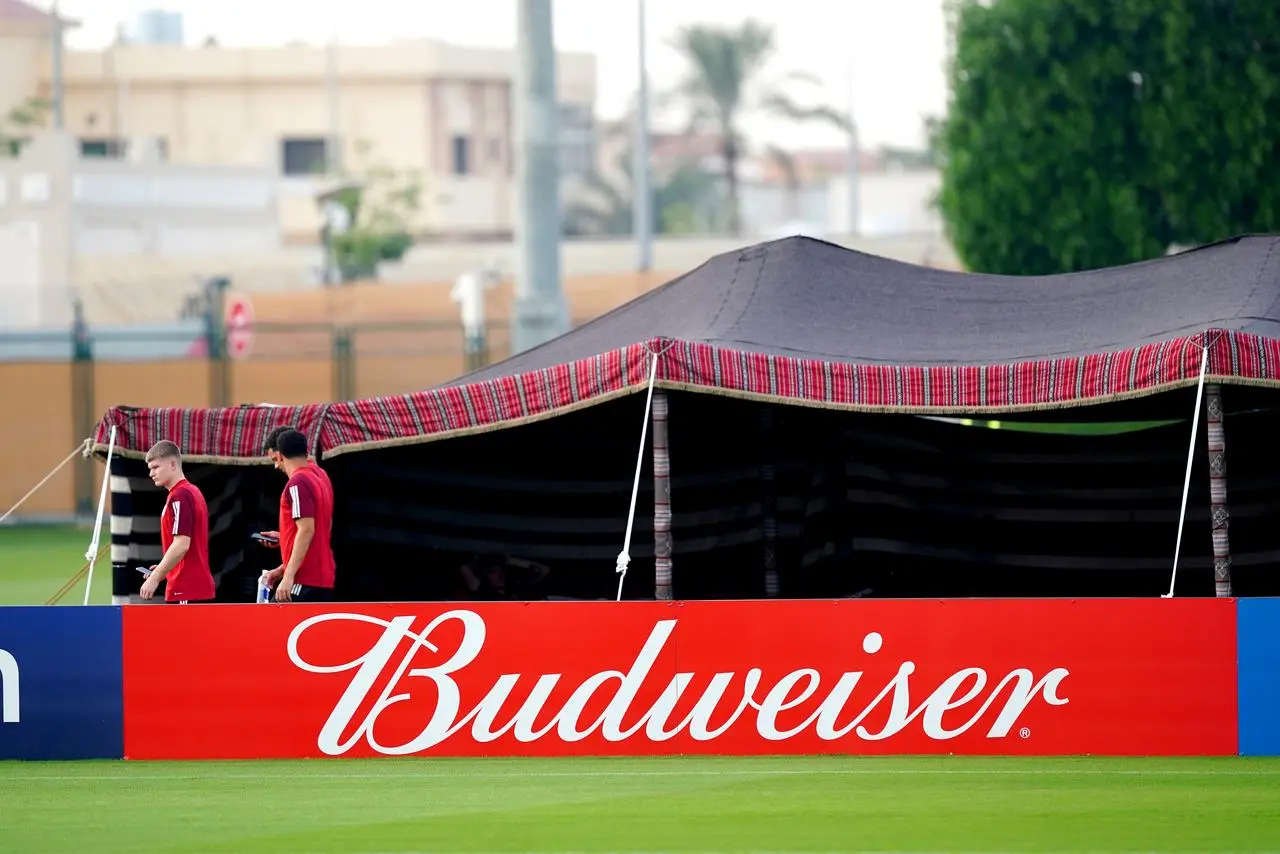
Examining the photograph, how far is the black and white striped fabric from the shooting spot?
15.2m

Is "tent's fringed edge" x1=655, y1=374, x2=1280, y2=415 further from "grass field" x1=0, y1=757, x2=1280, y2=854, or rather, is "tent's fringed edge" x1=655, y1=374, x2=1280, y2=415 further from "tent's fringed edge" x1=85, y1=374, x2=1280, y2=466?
"grass field" x1=0, y1=757, x2=1280, y2=854

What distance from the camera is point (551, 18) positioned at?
66.6ft

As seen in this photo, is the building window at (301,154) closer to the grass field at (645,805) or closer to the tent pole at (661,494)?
the tent pole at (661,494)

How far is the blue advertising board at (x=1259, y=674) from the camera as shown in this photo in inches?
433

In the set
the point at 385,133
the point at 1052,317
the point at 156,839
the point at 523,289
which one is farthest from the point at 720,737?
the point at 385,133

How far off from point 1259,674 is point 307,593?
550 cm

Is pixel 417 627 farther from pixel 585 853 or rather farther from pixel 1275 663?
pixel 1275 663

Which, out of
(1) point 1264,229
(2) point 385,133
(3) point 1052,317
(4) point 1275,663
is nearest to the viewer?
(4) point 1275,663

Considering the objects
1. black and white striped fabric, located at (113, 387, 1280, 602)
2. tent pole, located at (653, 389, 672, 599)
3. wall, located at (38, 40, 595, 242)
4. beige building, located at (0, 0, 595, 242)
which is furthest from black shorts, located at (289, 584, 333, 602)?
wall, located at (38, 40, 595, 242)

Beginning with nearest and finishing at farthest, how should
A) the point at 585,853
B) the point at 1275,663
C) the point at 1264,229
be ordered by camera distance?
the point at 585,853
the point at 1275,663
the point at 1264,229

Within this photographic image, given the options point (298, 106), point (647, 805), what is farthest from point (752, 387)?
point (298, 106)

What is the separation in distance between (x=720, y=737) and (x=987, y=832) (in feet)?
8.24

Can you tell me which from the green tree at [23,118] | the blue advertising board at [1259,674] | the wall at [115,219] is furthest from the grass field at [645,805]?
the green tree at [23,118]

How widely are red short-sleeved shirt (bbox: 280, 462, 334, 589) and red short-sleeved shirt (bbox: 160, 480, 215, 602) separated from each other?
49 cm
